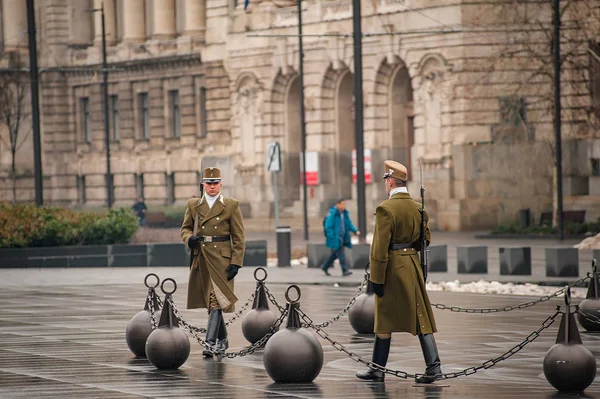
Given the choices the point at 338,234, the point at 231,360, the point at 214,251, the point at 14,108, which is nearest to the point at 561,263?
the point at 338,234

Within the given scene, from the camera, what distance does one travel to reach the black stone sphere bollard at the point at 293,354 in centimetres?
1526

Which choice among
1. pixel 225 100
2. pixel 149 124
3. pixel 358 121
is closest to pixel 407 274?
pixel 358 121

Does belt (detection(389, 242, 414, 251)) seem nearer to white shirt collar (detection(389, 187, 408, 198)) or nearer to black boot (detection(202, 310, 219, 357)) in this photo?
white shirt collar (detection(389, 187, 408, 198))

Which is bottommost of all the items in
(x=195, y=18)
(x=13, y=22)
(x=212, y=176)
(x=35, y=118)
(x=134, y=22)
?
(x=212, y=176)

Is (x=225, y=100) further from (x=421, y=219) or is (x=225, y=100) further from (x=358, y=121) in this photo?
(x=421, y=219)

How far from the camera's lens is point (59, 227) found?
1358 inches

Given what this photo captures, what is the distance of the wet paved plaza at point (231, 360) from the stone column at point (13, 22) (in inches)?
2237

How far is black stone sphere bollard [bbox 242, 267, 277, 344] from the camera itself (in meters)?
19.0

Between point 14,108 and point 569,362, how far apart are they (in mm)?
68246

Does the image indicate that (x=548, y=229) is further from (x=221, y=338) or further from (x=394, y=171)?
(x=394, y=171)

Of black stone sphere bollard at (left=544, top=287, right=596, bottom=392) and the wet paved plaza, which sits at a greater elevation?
black stone sphere bollard at (left=544, top=287, right=596, bottom=392)

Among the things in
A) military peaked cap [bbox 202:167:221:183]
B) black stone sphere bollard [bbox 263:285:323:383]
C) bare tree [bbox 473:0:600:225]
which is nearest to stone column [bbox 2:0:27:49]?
bare tree [bbox 473:0:600:225]

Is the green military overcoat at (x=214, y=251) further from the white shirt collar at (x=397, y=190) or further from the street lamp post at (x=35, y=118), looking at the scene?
the street lamp post at (x=35, y=118)

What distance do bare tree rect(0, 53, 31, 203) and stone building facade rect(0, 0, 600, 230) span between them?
1083 millimetres
